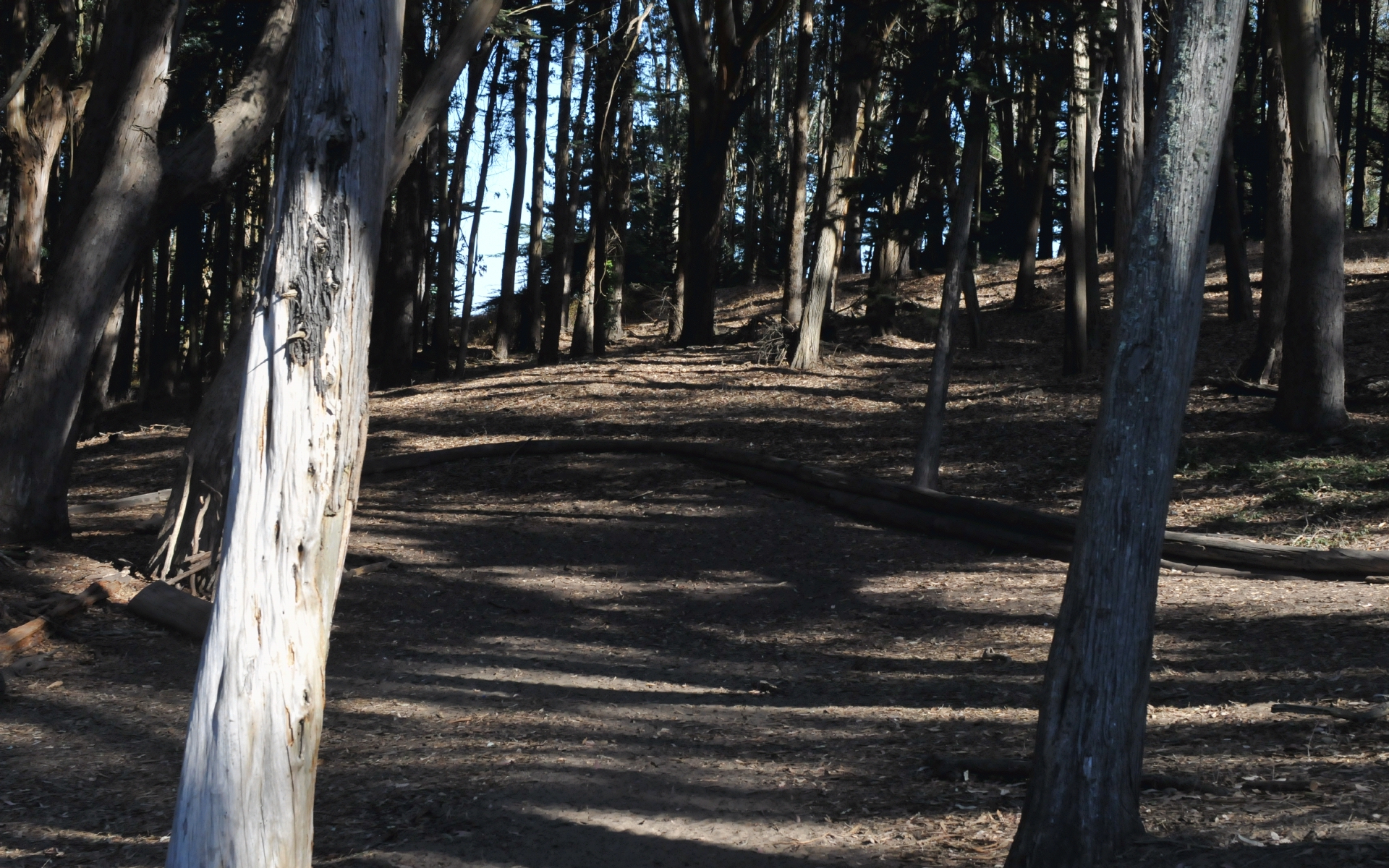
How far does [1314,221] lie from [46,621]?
41.2 ft

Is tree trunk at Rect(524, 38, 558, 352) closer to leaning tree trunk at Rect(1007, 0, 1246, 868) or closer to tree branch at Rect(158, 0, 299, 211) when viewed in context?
tree branch at Rect(158, 0, 299, 211)

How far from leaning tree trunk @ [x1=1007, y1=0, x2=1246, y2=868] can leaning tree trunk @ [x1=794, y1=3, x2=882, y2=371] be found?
12114 mm

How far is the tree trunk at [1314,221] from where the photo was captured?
11.3 metres

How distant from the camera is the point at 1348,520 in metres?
9.56

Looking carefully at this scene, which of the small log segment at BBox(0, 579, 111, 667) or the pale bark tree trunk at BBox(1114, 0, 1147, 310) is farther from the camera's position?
the pale bark tree trunk at BBox(1114, 0, 1147, 310)

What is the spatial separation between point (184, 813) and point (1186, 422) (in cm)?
1216

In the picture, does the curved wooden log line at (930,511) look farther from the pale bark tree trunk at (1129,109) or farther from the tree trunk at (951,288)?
the pale bark tree trunk at (1129,109)

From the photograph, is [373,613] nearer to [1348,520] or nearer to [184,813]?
[184,813]

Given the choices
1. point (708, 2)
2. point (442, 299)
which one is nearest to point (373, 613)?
point (442, 299)

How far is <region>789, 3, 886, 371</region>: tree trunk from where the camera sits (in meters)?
16.0

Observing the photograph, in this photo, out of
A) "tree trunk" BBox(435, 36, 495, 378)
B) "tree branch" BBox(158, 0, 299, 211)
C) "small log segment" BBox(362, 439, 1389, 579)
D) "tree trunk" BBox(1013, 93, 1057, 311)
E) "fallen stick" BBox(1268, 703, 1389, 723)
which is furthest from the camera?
"tree trunk" BBox(435, 36, 495, 378)

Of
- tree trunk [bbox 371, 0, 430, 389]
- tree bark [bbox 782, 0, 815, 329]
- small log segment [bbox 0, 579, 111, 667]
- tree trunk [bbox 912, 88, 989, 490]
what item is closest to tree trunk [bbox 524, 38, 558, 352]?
Answer: tree trunk [bbox 371, 0, 430, 389]

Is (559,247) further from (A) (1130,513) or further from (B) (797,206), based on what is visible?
(A) (1130,513)

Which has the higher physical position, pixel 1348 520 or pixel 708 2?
pixel 708 2
